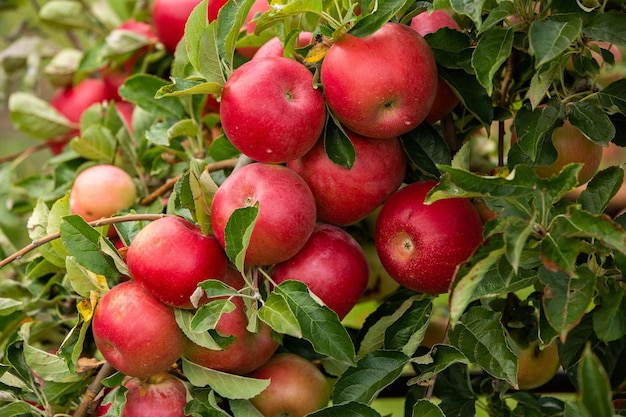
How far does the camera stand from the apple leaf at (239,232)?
695 mm

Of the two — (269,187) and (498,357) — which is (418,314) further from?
(269,187)

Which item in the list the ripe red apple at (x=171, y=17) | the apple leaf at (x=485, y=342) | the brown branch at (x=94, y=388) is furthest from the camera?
the ripe red apple at (x=171, y=17)

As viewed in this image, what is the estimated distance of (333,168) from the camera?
0.80 meters

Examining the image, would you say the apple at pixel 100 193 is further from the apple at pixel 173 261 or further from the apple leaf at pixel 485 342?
the apple leaf at pixel 485 342

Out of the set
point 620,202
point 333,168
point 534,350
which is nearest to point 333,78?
point 333,168

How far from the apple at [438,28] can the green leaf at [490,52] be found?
0.39 feet

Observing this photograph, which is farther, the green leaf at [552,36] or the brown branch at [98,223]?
the brown branch at [98,223]

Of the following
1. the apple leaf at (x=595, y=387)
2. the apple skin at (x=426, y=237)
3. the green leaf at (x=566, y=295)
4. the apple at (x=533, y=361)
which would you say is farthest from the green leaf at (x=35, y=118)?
the apple leaf at (x=595, y=387)

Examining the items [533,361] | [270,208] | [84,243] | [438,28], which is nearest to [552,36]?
[438,28]

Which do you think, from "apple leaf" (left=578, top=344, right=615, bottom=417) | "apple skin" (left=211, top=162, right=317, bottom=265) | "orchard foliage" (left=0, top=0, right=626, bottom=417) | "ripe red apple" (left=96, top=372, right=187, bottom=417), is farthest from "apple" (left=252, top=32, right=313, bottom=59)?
"apple leaf" (left=578, top=344, right=615, bottom=417)

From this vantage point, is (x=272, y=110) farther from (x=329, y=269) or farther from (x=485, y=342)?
(x=485, y=342)

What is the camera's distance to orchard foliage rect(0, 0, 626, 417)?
638 millimetres

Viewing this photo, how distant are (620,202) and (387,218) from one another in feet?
2.25

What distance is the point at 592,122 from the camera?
762 mm
